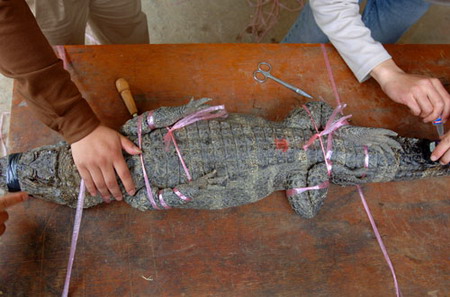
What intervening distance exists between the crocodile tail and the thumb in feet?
4.75

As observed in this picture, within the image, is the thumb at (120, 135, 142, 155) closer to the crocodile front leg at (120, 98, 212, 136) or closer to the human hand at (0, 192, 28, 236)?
the crocodile front leg at (120, 98, 212, 136)

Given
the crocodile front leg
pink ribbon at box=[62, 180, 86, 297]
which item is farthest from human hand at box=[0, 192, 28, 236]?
the crocodile front leg

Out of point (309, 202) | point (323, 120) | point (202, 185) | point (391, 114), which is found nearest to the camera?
point (202, 185)

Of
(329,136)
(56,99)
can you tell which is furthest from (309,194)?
(56,99)

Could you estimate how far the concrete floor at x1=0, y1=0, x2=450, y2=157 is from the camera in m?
3.59

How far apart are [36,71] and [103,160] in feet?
1.57

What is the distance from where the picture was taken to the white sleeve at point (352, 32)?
6.82 ft

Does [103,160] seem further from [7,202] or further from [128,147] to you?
[7,202]

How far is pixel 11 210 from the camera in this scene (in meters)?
1.80

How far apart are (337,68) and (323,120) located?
0.48 meters

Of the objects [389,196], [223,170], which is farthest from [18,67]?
[389,196]

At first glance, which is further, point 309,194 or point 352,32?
point 352,32

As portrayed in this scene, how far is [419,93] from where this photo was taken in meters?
1.94

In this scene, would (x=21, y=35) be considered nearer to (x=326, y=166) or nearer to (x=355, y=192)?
(x=326, y=166)
